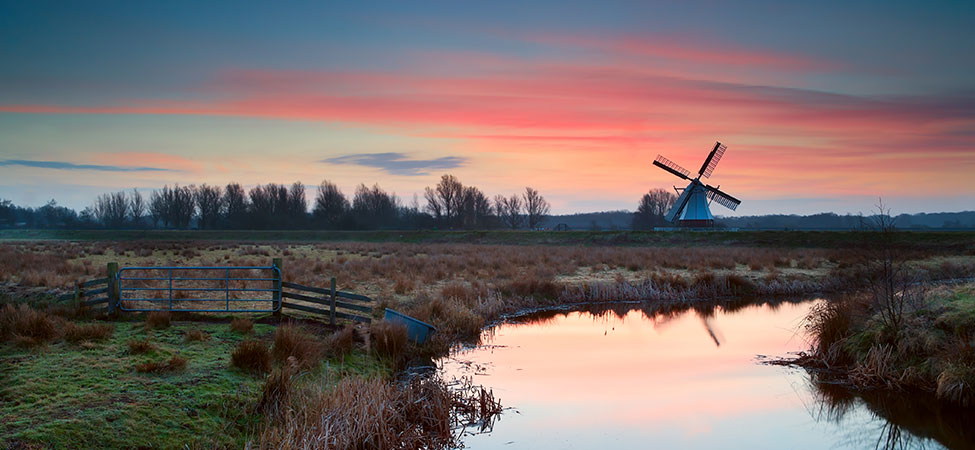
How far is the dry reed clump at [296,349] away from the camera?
1201cm

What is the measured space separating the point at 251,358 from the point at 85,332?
411 centimetres

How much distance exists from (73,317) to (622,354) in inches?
565

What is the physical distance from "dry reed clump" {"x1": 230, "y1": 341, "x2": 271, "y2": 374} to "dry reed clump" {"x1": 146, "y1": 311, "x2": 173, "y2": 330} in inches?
166

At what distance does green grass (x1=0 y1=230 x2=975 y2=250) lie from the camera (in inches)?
2031

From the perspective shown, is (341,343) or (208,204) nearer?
(341,343)

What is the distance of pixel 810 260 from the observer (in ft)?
132

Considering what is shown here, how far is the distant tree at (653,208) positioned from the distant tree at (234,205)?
3018 inches

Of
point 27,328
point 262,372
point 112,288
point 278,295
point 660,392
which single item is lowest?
point 660,392

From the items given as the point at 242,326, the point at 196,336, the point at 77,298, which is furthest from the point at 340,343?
the point at 77,298

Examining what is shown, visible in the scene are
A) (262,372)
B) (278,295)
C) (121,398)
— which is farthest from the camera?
(278,295)

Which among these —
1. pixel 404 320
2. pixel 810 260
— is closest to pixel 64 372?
pixel 404 320

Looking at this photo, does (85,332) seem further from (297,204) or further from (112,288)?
(297,204)

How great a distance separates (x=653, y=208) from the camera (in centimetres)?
13775

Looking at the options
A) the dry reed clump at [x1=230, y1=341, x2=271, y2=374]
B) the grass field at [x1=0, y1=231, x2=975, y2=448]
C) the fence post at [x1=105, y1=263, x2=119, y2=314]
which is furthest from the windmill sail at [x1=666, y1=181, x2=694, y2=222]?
the dry reed clump at [x1=230, y1=341, x2=271, y2=374]
